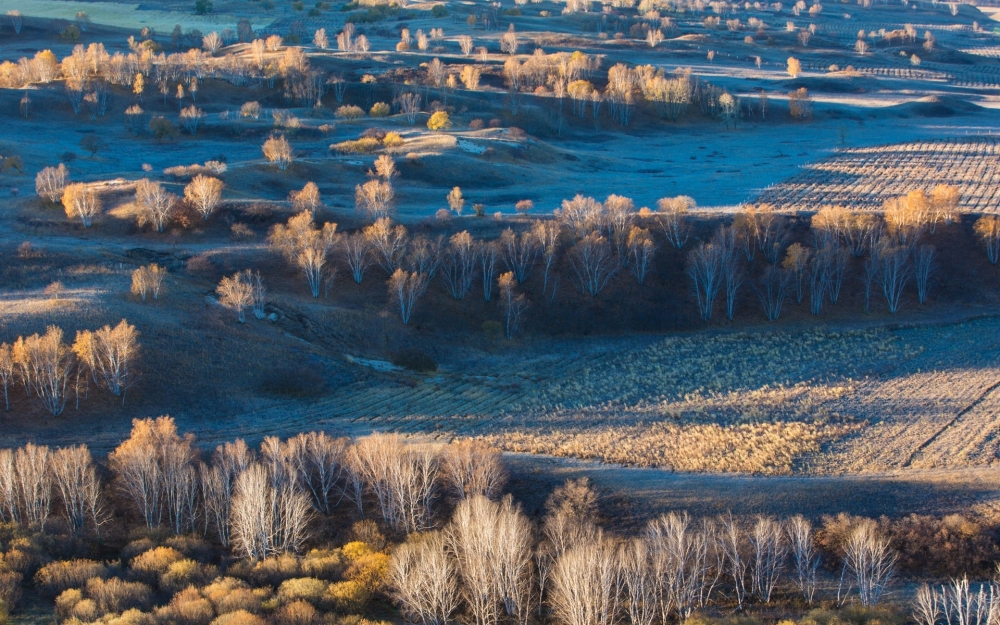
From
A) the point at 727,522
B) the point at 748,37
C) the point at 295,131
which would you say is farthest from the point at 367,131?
the point at 748,37

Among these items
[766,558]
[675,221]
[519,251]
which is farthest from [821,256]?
[766,558]

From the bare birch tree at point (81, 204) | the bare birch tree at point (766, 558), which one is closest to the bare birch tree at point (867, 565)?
the bare birch tree at point (766, 558)

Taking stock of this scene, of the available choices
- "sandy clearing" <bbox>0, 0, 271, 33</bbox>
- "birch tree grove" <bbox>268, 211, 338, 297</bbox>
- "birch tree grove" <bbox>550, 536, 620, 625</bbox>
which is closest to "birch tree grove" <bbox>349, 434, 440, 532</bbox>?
"birch tree grove" <bbox>550, 536, 620, 625</bbox>

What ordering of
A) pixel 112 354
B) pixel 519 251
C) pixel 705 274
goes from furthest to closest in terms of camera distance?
pixel 519 251, pixel 705 274, pixel 112 354

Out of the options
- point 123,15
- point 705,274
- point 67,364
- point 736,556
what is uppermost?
point 123,15

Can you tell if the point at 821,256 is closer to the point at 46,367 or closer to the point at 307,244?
the point at 307,244

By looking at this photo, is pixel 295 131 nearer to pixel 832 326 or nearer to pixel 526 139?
pixel 526 139

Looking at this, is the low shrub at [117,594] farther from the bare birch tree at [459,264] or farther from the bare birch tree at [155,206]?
the bare birch tree at [155,206]
